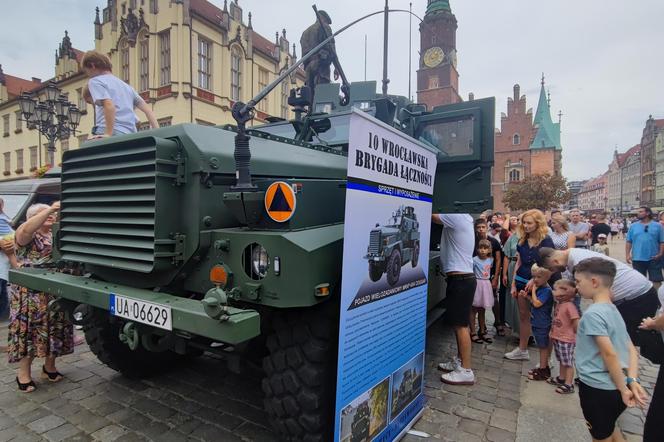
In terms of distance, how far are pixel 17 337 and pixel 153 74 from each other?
1866 centimetres

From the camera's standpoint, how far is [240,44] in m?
21.3

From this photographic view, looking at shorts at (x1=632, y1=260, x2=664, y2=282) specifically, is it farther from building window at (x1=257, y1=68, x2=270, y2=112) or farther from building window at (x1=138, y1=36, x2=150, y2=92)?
building window at (x1=138, y1=36, x2=150, y2=92)

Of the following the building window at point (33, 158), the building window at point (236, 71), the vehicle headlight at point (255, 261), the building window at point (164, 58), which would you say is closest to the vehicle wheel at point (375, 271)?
the vehicle headlight at point (255, 261)

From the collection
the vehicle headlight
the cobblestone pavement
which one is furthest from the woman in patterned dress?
the vehicle headlight

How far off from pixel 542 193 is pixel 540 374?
39.5m

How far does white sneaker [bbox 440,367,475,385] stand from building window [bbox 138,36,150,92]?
20.6 metres

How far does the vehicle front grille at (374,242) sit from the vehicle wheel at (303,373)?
1.24ft

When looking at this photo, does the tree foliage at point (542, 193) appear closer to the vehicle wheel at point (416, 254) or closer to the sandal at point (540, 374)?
the sandal at point (540, 374)

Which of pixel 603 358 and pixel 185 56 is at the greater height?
pixel 185 56

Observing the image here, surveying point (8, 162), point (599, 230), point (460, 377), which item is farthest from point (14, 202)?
point (8, 162)

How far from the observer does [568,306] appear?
3.70 metres

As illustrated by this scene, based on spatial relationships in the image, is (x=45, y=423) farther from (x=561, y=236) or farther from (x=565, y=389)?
(x=561, y=236)

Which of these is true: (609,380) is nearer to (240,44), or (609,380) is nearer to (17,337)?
(17,337)

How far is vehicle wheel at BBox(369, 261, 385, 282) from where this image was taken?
233 cm
